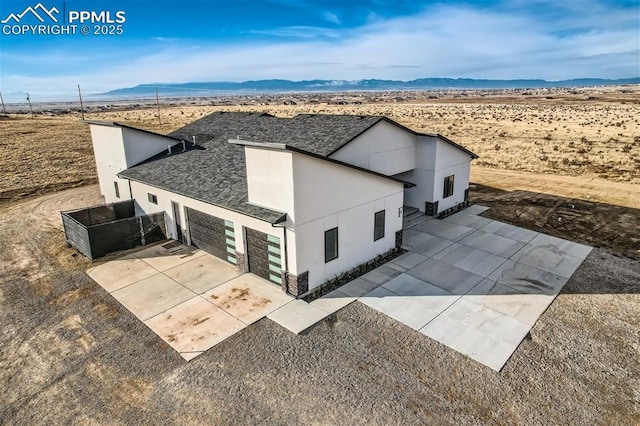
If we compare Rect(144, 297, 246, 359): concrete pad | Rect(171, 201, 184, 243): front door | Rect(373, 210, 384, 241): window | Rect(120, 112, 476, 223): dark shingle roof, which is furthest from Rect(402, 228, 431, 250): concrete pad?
Rect(171, 201, 184, 243): front door

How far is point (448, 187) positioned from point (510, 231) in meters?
4.23

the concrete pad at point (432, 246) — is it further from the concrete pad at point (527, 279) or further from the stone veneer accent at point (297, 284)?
the stone veneer accent at point (297, 284)

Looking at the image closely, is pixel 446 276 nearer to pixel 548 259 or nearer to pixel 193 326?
pixel 548 259

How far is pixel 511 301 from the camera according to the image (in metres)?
12.7

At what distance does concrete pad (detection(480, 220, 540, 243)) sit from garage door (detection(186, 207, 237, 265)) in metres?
12.5

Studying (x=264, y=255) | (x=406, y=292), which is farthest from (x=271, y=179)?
(x=406, y=292)

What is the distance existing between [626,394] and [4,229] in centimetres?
2667

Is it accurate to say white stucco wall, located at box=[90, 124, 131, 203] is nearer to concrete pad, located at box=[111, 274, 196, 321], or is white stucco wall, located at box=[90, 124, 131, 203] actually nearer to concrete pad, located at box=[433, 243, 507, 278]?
concrete pad, located at box=[111, 274, 196, 321]

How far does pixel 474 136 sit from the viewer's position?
158 feet

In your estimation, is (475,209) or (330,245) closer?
(330,245)

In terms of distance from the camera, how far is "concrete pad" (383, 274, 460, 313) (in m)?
12.5

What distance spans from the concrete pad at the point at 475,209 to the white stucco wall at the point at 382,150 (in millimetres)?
4384

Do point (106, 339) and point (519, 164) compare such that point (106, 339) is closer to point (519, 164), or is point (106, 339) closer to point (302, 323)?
point (302, 323)

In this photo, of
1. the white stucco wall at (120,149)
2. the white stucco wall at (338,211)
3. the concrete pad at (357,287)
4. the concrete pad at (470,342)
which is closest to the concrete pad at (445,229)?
the white stucco wall at (338,211)
